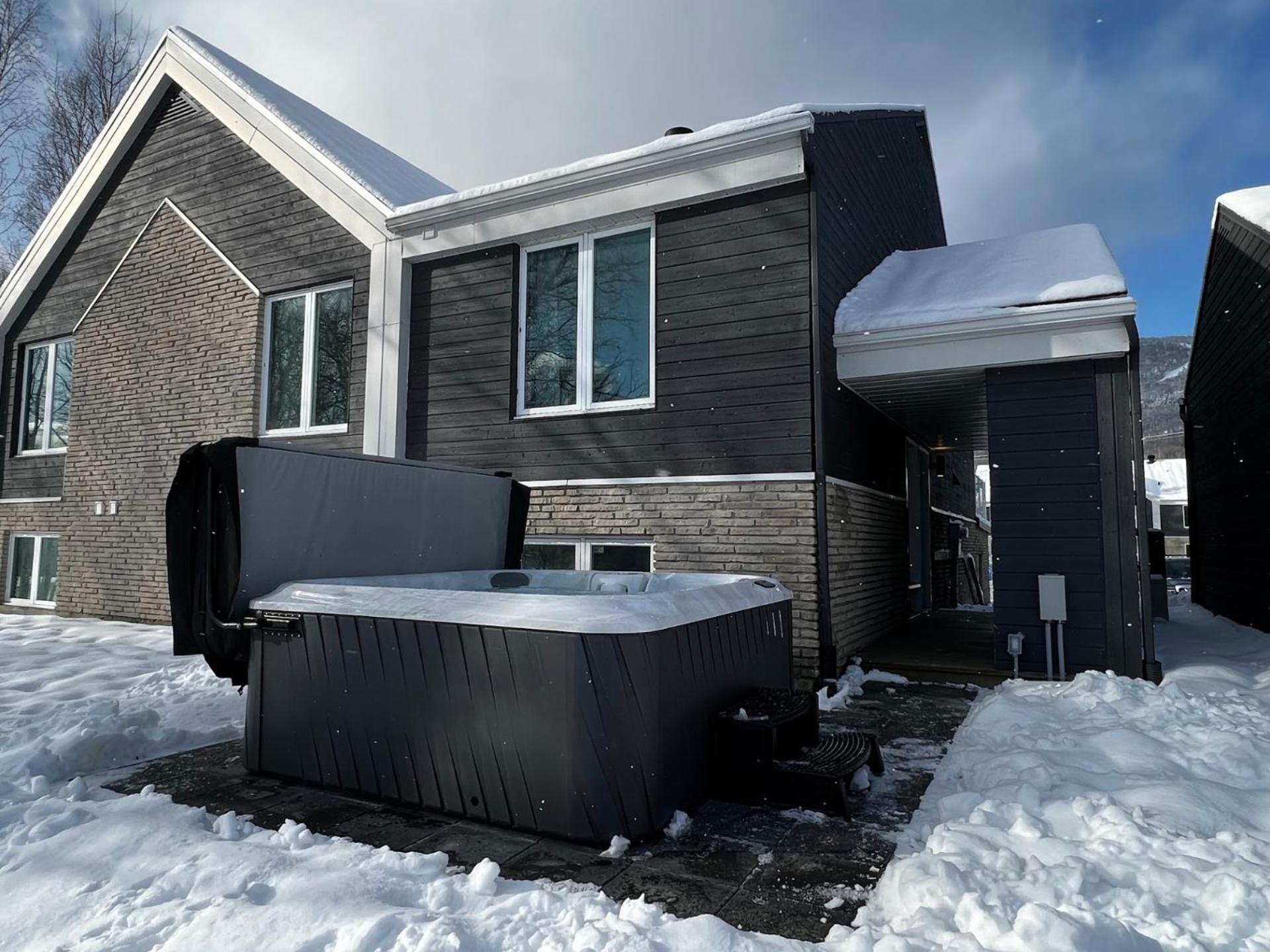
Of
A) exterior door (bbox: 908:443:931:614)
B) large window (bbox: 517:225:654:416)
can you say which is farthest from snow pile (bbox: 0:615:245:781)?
exterior door (bbox: 908:443:931:614)

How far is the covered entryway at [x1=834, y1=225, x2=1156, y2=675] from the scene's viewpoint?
5.72 metres

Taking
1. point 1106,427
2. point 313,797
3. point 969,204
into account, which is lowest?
point 313,797

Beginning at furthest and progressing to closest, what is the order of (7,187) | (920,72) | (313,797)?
(7,187) → (920,72) → (313,797)

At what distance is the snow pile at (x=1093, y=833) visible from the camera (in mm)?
2113

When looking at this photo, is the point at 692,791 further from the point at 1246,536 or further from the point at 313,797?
the point at 1246,536

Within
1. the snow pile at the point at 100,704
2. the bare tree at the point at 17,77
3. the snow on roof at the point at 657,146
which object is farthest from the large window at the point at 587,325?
the bare tree at the point at 17,77

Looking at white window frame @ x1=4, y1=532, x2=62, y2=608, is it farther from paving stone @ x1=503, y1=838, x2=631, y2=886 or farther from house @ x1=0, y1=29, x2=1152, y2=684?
paving stone @ x1=503, y1=838, x2=631, y2=886

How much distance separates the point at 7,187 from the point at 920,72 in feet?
58.5

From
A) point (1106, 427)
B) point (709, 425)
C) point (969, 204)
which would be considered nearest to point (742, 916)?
point (709, 425)

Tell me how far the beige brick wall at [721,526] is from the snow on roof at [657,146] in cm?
276

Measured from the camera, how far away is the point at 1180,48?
36.5ft

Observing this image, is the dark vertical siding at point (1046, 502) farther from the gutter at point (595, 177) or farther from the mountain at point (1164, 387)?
the mountain at point (1164, 387)

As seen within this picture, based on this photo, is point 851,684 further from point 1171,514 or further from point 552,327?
point 1171,514

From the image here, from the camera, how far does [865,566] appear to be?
7.36 meters
